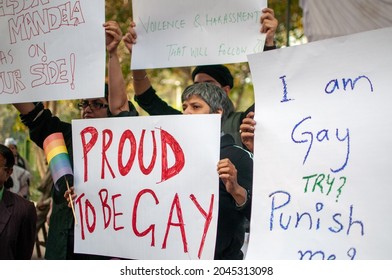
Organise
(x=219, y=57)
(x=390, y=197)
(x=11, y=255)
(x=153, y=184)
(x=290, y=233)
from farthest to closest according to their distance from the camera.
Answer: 1. (x=11, y=255)
2. (x=219, y=57)
3. (x=153, y=184)
4. (x=290, y=233)
5. (x=390, y=197)

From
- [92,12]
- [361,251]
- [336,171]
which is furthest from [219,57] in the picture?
[361,251]

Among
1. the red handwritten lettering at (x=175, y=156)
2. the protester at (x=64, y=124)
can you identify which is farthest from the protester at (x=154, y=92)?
the red handwritten lettering at (x=175, y=156)

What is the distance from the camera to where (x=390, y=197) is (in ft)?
8.96

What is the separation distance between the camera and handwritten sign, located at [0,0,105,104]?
3.80m

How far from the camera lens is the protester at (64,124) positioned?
386cm

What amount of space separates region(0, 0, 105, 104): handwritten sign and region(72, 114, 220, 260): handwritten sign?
0.30m

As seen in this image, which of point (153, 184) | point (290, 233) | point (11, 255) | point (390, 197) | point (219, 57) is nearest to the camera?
point (390, 197)

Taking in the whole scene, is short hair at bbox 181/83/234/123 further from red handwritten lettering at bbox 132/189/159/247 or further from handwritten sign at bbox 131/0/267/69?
red handwritten lettering at bbox 132/189/159/247

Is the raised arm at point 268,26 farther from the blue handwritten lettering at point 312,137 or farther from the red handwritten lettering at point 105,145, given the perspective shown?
the red handwritten lettering at point 105,145

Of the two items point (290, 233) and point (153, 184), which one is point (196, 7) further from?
point (290, 233)

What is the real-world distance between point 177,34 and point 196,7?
16 centimetres

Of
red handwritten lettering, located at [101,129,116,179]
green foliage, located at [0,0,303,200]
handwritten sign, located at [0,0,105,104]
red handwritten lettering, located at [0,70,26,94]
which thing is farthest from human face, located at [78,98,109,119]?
green foliage, located at [0,0,303,200]

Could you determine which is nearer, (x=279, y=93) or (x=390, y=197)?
(x=390, y=197)

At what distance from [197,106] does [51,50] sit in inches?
34.2
